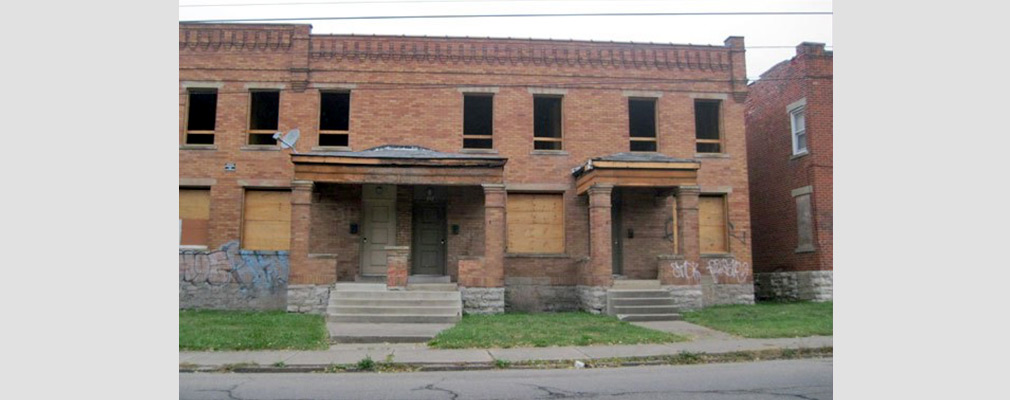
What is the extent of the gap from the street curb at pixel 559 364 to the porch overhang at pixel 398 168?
23.9 ft

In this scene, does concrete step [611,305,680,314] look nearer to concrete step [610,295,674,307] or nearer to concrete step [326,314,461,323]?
concrete step [610,295,674,307]

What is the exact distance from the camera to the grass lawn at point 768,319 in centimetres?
1312

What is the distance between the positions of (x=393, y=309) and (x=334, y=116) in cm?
684

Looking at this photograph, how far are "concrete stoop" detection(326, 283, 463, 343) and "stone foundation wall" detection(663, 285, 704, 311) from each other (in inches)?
220

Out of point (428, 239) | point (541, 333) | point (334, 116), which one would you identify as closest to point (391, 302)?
point (428, 239)

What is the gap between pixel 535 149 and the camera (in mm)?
19656

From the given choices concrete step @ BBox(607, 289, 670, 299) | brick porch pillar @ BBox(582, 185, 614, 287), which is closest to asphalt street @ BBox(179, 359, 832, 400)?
concrete step @ BBox(607, 289, 670, 299)

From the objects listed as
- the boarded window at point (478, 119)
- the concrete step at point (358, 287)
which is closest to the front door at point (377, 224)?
the concrete step at point (358, 287)

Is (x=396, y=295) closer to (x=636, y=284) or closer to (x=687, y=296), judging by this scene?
(x=636, y=284)

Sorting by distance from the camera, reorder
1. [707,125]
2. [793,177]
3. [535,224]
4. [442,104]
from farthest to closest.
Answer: [707,125], [793,177], [442,104], [535,224]

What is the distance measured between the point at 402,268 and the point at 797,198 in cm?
1212

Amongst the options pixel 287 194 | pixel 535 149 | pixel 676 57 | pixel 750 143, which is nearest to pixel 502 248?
pixel 535 149

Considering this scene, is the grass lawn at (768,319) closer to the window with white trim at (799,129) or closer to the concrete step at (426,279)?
the window with white trim at (799,129)

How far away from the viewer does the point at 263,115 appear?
19719 millimetres
